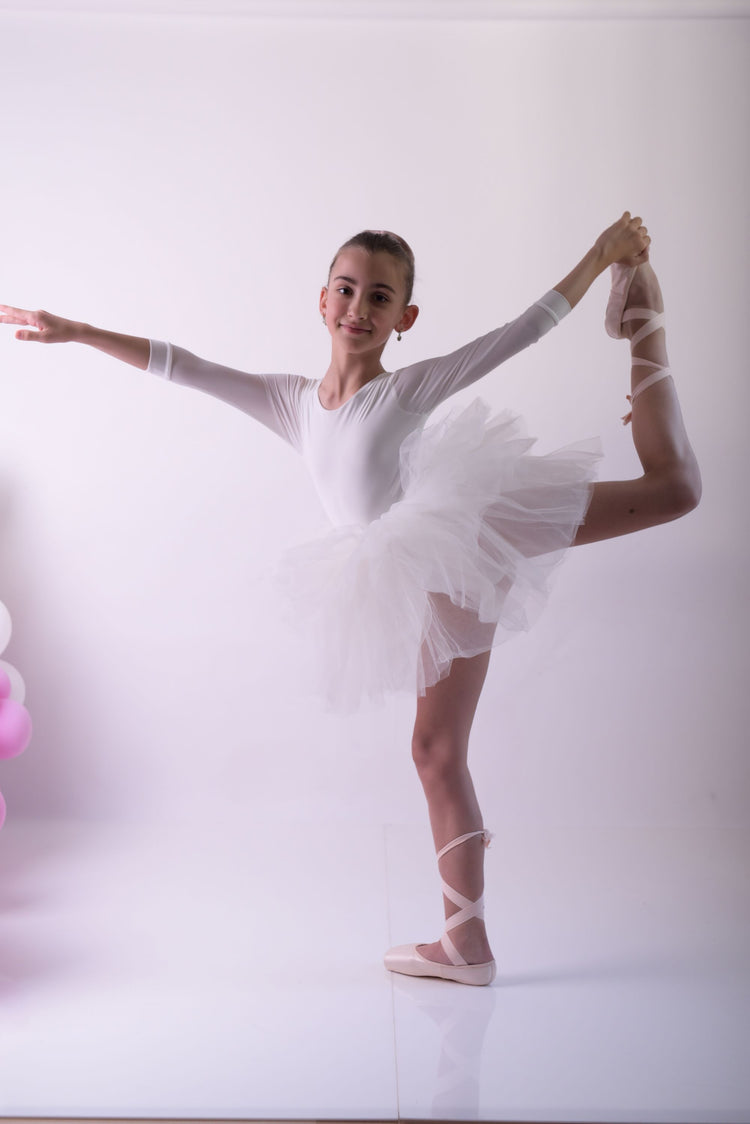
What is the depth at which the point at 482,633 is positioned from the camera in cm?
181

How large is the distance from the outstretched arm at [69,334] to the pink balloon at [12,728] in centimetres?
A: 95

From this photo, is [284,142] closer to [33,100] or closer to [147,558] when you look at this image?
[33,100]

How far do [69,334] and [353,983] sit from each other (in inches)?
51.2

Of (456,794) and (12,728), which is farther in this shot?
(12,728)

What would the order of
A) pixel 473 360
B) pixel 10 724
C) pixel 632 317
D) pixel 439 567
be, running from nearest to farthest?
1. pixel 439 567
2. pixel 473 360
3. pixel 632 317
4. pixel 10 724

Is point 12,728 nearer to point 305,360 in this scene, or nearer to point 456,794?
point 456,794

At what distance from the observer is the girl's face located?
1.98m

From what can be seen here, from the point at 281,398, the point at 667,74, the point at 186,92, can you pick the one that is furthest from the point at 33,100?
the point at 667,74

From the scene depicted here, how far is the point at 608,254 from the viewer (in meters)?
2.01

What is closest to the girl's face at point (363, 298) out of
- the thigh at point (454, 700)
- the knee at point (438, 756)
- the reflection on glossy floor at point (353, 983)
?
the thigh at point (454, 700)

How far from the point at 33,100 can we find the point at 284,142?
Result: 2.41 feet

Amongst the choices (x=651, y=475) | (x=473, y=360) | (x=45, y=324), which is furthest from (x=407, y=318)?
(x=45, y=324)

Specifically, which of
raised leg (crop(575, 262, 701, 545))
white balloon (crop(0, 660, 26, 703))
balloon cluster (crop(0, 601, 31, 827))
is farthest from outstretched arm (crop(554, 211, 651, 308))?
white balloon (crop(0, 660, 26, 703))

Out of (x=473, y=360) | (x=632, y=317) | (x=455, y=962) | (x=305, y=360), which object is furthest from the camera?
(x=305, y=360)
